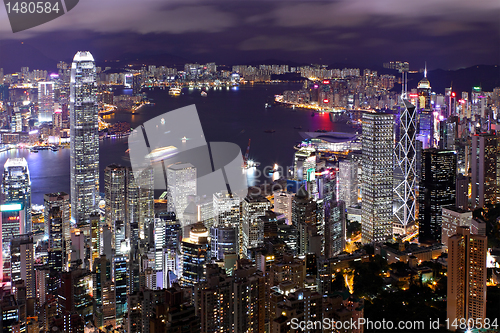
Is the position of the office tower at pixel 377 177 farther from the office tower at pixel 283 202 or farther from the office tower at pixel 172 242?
the office tower at pixel 172 242

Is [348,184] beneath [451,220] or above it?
above

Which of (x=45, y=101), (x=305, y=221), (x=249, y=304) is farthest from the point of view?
(x=45, y=101)

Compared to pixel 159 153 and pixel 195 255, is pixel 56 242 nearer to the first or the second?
pixel 195 255

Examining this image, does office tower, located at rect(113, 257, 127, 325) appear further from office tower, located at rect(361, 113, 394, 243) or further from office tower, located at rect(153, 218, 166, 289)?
office tower, located at rect(361, 113, 394, 243)

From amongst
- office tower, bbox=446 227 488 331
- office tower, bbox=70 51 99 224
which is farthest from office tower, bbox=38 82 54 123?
office tower, bbox=446 227 488 331

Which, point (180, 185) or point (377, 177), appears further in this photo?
point (377, 177)

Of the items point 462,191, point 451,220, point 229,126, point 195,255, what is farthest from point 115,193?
point 462,191

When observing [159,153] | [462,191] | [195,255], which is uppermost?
[159,153]
